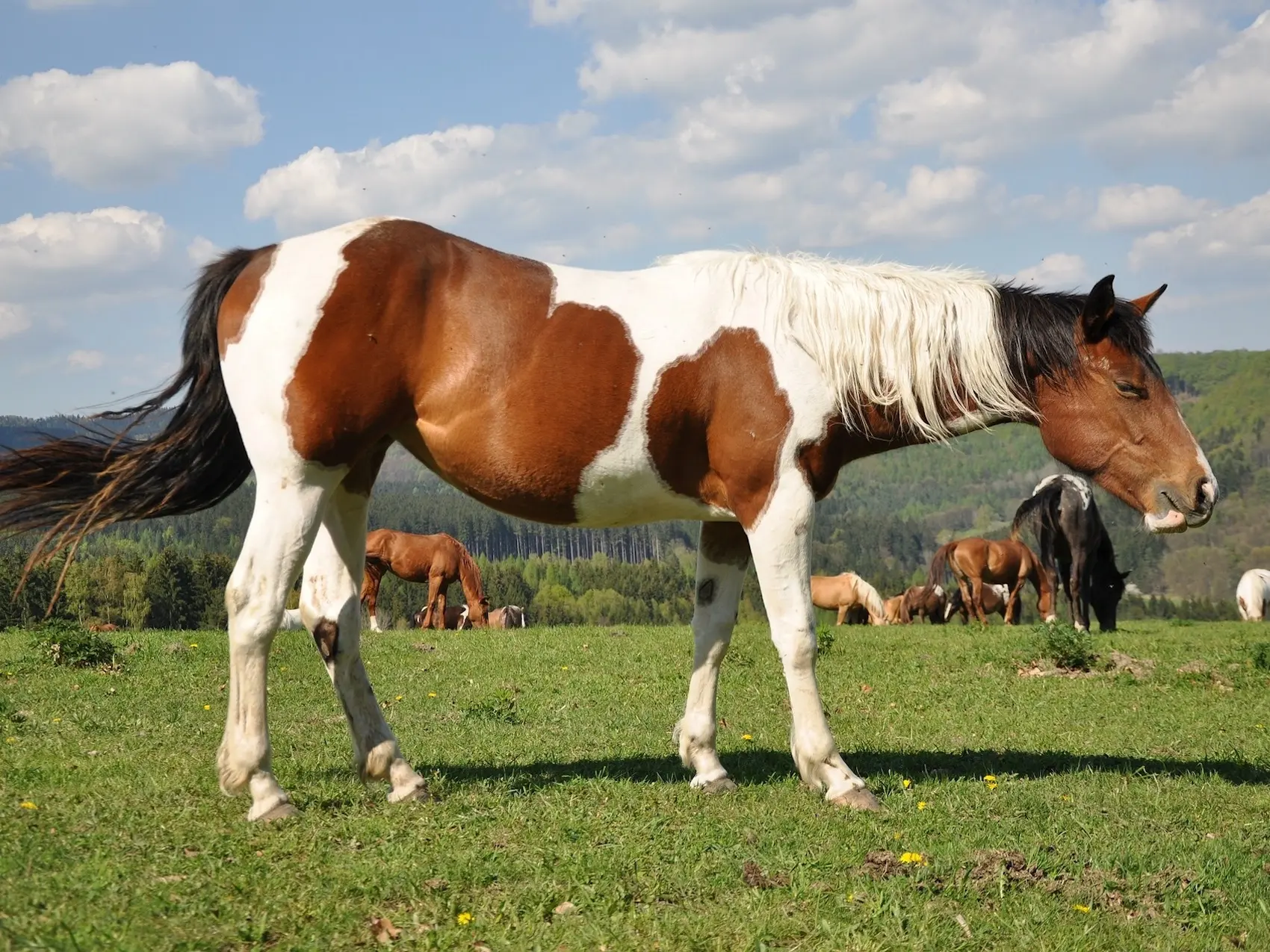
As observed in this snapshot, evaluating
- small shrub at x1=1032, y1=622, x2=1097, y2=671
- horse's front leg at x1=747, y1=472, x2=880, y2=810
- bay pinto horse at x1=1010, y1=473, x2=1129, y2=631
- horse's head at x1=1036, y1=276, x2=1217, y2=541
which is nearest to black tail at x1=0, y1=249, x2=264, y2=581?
horse's front leg at x1=747, y1=472, x2=880, y2=810

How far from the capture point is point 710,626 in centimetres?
636

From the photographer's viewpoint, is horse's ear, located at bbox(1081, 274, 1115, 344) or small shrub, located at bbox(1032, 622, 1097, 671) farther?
small shrub, located at bbox(1032, 622, 1097, 671)

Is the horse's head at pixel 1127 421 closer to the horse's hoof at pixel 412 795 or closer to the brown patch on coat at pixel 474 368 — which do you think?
the brown patch on coat at pixel 474 368

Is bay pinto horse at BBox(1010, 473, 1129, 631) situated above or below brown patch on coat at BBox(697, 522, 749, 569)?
below

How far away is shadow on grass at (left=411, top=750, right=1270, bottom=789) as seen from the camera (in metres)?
6.39

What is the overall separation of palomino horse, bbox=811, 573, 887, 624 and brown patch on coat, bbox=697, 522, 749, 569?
28.7 meters

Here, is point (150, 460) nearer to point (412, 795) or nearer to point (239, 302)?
point (239, 302)

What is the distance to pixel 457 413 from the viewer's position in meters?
5.57

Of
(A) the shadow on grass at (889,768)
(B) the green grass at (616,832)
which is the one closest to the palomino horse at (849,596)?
(B) the green grass at (616,832)

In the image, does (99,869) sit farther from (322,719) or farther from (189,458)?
(322,719)

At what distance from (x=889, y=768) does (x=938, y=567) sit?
23854 millimetres

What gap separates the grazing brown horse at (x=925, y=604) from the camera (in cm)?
3275

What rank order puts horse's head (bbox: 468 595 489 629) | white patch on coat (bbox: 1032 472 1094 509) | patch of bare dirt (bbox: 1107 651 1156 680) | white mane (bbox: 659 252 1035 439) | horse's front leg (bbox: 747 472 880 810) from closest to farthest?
horse's front leg (bbox: 747 472 880 810) → white mane (bbox: 659 252 1035 439) → patch of bare dirt (bbox: 1107 651 1156 680) → white patch on coat (bbox: 1032 472 1094 509) → horse's head (bbox: 468 595 489 629)

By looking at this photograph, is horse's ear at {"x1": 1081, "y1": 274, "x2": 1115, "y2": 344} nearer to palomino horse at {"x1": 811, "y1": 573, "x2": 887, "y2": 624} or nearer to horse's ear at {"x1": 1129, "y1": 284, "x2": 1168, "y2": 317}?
horse's ear at {"x1": 1129, "y1": 284, "x2": 1168, "y2": 317}
